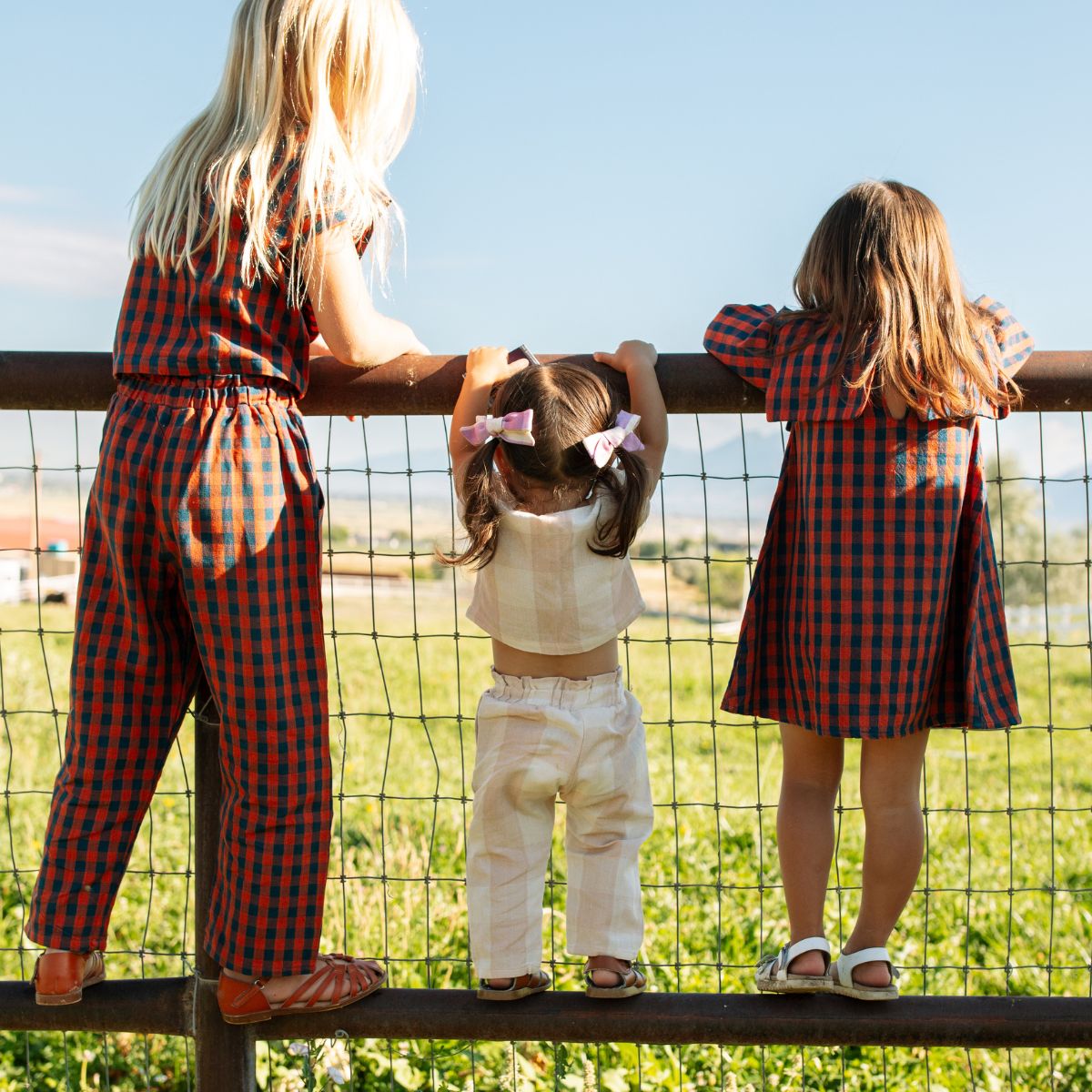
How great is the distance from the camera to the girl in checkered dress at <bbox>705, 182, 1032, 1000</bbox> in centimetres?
218

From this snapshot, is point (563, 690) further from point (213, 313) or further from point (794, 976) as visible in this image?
point (213, 313)

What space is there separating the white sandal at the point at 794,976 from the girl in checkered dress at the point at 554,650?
0.25 m

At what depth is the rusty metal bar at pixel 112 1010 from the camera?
7.32ft

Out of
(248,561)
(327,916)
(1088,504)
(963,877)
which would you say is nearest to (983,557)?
(1088,504)

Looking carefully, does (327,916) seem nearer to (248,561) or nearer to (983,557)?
(248,561)

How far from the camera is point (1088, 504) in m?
2.45

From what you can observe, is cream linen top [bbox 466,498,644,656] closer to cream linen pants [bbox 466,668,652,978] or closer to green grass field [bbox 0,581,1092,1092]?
cream linen pants [bbox 466,668,652,978]

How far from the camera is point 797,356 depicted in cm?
221

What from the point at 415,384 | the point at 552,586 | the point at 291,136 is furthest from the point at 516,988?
the point at 291,136

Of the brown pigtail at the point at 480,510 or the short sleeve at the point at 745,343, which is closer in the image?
the brown pigtail at the point at 480,510

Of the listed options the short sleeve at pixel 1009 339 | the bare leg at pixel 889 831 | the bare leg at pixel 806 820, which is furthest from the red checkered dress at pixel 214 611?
the short sleeve at pixel 1009 339

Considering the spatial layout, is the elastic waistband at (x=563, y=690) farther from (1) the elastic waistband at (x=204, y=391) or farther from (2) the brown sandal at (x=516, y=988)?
(1) the elastic waistband at (x=204, y=391)

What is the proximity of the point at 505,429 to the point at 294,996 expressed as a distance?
105 centimetres

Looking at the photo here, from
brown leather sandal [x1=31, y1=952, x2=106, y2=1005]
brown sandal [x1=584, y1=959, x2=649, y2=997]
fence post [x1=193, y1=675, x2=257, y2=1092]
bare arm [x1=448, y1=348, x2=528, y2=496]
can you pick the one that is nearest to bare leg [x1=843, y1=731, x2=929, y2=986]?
brown sandal [x1=584, y1=959, x2=649, y2=997]
